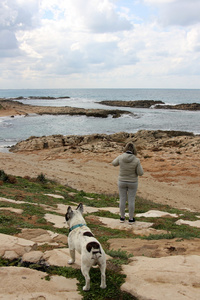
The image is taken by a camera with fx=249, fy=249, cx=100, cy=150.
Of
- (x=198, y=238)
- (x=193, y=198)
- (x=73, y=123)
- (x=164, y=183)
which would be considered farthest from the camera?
(x=73, y=123)

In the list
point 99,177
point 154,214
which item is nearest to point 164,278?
point 154,214

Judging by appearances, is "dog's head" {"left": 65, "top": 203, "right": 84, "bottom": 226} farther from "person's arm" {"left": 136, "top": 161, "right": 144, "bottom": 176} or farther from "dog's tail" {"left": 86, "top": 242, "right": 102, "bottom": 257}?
"person's arm" {"left": 136, "top": 161, "right": 144, "bottom": 176}

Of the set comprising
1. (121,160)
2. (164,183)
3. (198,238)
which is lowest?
(164,183)

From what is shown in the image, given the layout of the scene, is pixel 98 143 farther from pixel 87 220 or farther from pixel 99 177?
pixel 87 220

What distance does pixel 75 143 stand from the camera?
1101 inches

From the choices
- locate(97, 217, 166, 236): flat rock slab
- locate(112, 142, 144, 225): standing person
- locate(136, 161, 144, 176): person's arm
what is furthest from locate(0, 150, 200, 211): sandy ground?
locate(136, 161, 144, 176): person's arm

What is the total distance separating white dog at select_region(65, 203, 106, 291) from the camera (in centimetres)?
320

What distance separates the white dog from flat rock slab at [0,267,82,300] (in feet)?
0.93

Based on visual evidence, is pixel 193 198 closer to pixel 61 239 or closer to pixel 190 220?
pixel 190 220

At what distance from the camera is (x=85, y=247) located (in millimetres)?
3279

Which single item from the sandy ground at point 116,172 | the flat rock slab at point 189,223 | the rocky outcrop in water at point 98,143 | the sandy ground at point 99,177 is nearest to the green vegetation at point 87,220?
the flat rock slab at point 189,223

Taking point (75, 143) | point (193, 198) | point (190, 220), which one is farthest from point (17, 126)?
point (190, 220)

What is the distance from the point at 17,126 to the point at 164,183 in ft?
104

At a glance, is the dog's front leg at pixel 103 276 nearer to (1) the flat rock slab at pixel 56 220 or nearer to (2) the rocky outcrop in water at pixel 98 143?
(1) the flat rock slab at pixel 56 220
